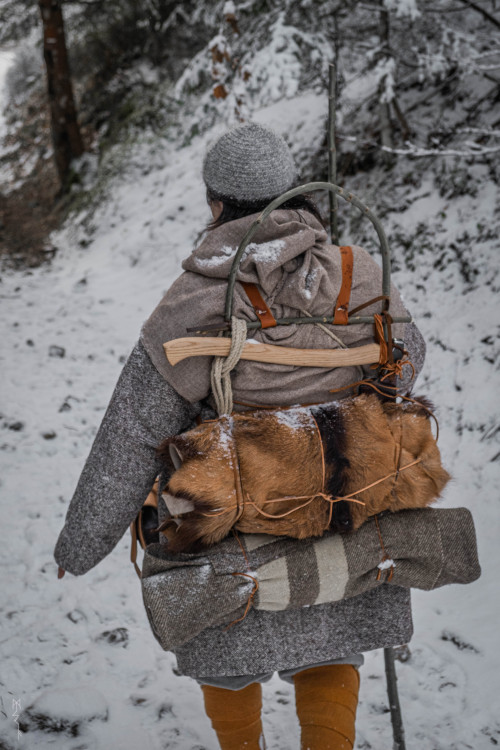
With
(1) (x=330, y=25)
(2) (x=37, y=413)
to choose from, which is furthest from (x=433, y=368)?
(1) (x=330, y=25)

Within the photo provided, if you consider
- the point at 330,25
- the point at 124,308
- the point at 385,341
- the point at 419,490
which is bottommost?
the point at 124,308

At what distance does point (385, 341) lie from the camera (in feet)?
5.21

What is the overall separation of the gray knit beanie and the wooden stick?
1.64 feet

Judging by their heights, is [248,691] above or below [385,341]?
below

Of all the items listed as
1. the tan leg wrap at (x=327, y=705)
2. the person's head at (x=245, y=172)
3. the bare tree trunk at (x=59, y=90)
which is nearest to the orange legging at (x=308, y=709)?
the tan leg wrap at (x=327, y=705)

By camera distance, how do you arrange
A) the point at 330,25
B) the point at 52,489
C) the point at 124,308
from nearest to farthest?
the point at 52,489 → the point at 330,25 → the point at 124,308

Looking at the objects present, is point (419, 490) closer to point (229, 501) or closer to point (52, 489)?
point (229, 501)

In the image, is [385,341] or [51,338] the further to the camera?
[51,338]

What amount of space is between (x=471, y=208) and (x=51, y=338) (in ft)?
13.6

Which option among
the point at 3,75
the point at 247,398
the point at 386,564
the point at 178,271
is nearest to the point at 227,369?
the point at 247,398

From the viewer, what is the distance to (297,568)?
4.91 ft

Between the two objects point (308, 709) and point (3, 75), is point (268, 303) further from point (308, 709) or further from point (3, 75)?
point (3, 75)

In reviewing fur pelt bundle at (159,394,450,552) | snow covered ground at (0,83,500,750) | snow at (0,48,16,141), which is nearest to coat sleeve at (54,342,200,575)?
fur pelt bundle at (159,394,450,552)

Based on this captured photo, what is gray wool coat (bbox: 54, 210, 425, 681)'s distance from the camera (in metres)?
1.53
